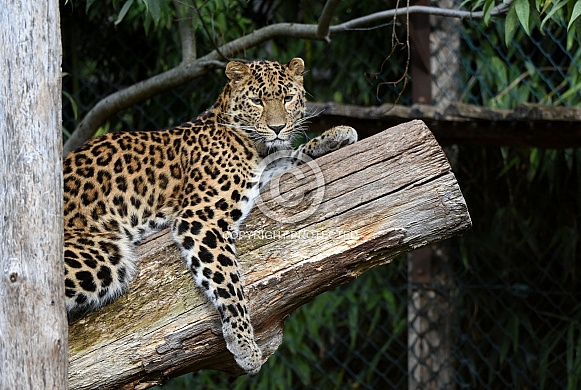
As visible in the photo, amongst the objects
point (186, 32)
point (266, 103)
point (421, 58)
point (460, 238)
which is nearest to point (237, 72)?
point (266, 103)

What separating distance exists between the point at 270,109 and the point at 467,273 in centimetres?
238

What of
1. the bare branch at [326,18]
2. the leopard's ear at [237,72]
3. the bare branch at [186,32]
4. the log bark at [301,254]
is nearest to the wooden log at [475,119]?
the bare branch at [326,18]

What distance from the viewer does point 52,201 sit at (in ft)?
9.25

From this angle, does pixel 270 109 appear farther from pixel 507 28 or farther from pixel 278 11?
pixel 278 11

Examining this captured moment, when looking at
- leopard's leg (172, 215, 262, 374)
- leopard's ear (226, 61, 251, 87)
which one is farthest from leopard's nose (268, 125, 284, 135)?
leopard's leg (172, 215, 262, 374)

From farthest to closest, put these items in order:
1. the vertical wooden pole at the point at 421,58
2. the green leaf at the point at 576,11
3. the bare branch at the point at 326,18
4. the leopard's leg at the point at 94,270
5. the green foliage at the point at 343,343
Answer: the green foliage at the point at 343,343 < the vertical wooden pole at the point at 421,58 < the bare branch at the point at 326,18 < the leopard's leg at the point at 94,270 < the green leaf at the point at 576,11

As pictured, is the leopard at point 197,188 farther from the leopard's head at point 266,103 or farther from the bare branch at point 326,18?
the bare branch at point 326,18

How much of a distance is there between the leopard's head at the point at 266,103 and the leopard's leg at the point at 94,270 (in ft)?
2.38

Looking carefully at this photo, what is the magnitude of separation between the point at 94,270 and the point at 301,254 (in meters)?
0.80

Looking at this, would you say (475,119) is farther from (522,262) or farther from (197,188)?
(522,262)

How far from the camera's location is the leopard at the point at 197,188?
3.55 meters

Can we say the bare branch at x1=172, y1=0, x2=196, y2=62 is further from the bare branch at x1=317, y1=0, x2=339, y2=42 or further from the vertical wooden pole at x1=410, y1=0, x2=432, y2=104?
the vertical wooden pole at x1=410, y1=0, x2=432, y2=104

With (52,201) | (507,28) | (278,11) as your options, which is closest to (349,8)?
(278,11)

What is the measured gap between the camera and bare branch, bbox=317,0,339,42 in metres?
4.26
